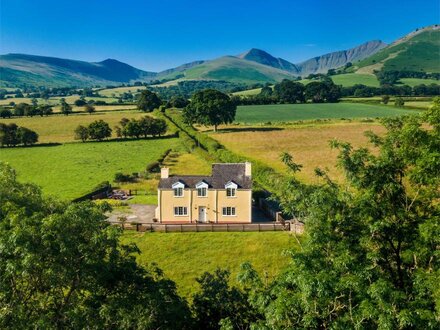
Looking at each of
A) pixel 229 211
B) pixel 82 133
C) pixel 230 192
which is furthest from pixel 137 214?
pixel 82 133

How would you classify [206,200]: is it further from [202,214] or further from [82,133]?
[82,133]

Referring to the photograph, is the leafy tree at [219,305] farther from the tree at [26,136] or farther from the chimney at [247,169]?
the tree at [26,136]

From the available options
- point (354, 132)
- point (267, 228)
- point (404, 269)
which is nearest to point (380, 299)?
point (404, 269)

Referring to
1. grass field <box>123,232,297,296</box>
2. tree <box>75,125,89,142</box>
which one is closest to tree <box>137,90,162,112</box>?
tree <box>75,125,89,142</box>

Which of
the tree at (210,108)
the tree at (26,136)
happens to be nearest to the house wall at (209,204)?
the tree at (210,108)

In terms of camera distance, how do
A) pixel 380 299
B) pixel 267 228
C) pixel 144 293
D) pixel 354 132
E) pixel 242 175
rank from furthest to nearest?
pixel 354 132 < pixel 242 175 < pixel 267 228 < pixel 144 293 < pixel 380 299

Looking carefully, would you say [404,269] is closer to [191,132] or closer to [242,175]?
[242,175]
